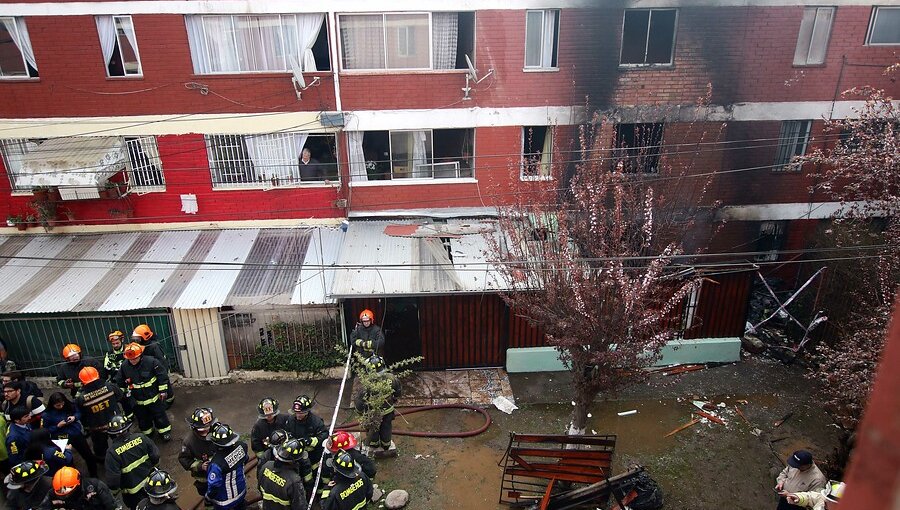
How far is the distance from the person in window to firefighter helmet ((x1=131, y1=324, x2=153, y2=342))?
515 centimetres

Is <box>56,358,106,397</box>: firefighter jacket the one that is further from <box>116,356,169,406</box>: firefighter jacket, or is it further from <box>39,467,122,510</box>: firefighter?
<box>39,467,122,510</box>: firefighter

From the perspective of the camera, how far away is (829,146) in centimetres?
1445

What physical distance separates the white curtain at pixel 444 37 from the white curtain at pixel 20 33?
9.24m

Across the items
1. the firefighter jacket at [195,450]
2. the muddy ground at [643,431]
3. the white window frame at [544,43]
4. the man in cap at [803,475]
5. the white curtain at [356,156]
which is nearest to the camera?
the man in cap at [803,475]

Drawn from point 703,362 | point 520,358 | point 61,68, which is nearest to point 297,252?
point 520,358

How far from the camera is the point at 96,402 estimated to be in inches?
351

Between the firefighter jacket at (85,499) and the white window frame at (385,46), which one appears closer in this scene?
the firefighter jacket at (85,499)

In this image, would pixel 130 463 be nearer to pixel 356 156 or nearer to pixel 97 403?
pixel 97 403

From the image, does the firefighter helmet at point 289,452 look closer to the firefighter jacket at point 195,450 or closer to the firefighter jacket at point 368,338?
the firefighter jacket at point 195,450

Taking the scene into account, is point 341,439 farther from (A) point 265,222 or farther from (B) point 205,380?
(A) point 265,222

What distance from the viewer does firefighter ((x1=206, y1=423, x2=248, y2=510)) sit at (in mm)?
7348

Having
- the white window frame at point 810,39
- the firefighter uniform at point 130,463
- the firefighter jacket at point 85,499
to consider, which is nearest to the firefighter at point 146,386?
the firefighter uniform at point 130,463

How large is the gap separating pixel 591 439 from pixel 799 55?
1175cm

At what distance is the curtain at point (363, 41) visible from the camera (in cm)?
1262
